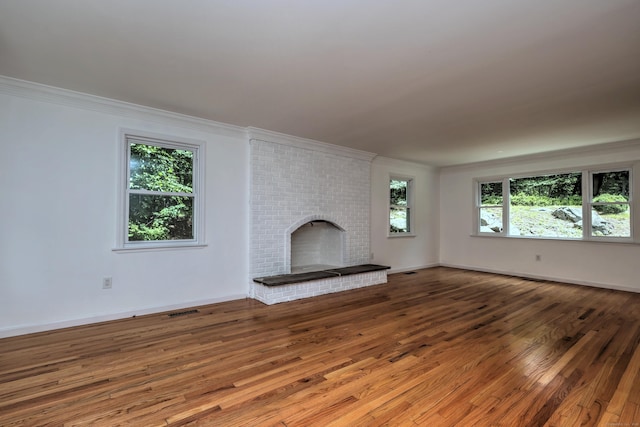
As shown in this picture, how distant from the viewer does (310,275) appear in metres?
4.72

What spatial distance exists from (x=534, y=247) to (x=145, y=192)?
668cm

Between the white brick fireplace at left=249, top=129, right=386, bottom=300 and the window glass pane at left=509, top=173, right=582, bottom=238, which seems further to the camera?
the window glass pane at left=509, top=173, right=582, bottom=238

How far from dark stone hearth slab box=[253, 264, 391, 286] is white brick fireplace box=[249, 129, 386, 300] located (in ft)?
0.42

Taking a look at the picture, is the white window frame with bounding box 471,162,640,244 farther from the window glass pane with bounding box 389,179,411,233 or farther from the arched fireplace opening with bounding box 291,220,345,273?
the arched fireplace opening with bounding box 291,220,345,273

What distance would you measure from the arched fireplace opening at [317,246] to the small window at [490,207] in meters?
3.43

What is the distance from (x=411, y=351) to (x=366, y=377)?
629 mm

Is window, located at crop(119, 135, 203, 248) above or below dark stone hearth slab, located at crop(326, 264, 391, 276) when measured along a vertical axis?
above

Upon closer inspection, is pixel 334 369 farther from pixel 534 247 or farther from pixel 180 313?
pixel 534 247

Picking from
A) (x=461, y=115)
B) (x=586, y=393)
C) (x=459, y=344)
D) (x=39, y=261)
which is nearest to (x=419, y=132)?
(x=461, y=115)

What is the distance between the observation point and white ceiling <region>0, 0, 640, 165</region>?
190 cm

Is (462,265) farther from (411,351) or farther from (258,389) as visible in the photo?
(258,389)

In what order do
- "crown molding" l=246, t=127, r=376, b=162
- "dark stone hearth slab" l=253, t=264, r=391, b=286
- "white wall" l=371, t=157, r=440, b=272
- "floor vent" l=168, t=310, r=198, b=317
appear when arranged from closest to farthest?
1. "floor vent" l=168, t=310, r=198, b=317
2. "dark stone hearth slab" l=253, t=264, r=391, b=286
3. "crown molding" l=246, t=127, r=376, b=162
4. "white wall" l=371, t=157, r=440, b=272

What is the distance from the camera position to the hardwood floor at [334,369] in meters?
1.80

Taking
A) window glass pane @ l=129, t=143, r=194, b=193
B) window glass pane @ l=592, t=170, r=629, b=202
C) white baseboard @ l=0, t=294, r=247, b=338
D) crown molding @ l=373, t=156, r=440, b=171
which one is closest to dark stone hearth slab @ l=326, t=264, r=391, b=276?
white baseboard @ l=0, t=294, r=247, b=338
